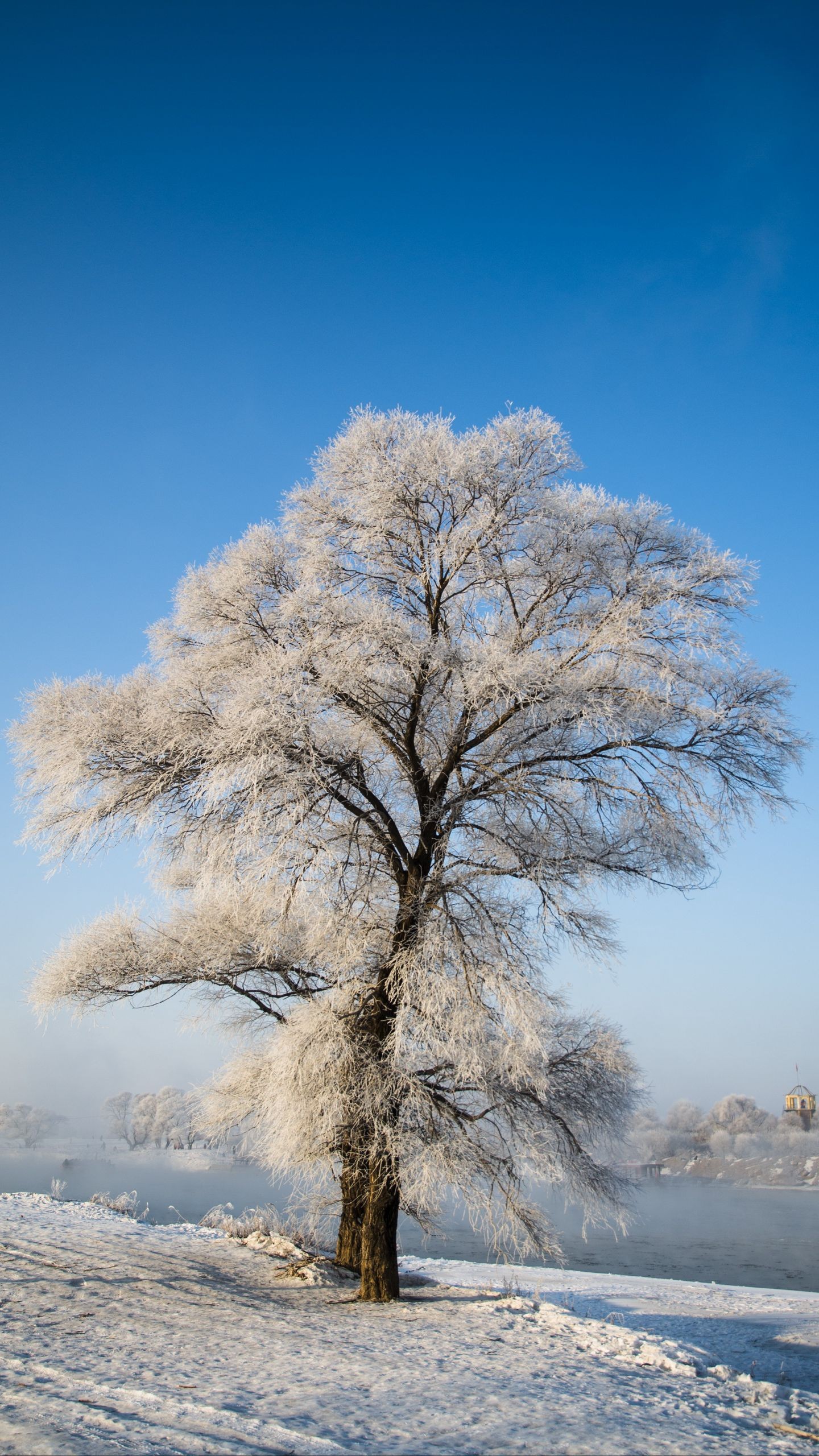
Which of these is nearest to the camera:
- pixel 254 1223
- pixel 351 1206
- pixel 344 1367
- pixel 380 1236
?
pixel 344 1367

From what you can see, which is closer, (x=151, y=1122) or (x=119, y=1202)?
(x=119, y=1202)

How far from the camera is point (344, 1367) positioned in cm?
520

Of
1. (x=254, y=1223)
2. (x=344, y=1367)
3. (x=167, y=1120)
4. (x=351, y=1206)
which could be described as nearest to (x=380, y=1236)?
(x=351, y=1206)

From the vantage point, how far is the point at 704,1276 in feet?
54.7

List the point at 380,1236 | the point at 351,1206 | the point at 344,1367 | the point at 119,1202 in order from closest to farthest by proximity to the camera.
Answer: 1. the point at 344,1367
2. the point at 380,1236
3. the point at 351,1206
4. the point at 119,1202

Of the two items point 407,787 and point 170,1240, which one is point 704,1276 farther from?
point 407,787

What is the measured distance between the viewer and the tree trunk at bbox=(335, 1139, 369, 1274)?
8648 mm

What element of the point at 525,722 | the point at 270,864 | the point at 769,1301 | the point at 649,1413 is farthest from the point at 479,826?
the point at 769,1301

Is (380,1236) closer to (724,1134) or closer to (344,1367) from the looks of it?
(344,1367)

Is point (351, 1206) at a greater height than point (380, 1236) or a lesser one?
greater

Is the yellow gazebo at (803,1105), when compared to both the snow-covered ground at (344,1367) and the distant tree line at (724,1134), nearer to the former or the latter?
the distant tree line at (724,1134)

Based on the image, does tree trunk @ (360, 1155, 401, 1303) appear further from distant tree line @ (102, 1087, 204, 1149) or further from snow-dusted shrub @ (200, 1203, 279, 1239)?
distant tree line @ (102, 1087, 204, 1149)

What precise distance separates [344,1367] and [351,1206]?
4.47m

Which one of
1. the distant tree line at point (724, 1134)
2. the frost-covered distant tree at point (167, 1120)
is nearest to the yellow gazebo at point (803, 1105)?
the distant tree line at point (724, 1134)
